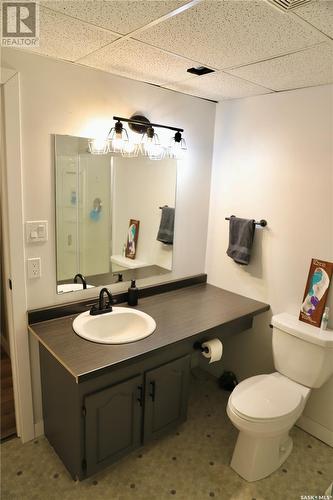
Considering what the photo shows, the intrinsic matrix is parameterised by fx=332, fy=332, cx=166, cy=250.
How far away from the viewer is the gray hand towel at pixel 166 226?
256 centimetres

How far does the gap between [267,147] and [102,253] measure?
4.50 ft

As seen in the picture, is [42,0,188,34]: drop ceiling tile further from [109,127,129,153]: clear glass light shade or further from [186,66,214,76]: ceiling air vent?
[109,127,129,153]: clear glass light shade

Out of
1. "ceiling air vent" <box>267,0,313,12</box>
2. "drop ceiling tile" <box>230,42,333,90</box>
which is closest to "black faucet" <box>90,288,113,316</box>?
"drop ceiling tile" <box>230,42,333,90</box>

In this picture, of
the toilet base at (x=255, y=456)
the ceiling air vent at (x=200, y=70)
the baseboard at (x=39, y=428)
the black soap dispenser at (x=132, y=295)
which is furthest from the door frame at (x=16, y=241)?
the toilet base at (x=255, y=456)

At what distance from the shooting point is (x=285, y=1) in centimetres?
109

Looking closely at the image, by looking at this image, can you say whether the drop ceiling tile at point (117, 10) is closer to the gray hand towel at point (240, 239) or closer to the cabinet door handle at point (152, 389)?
the gray hand towel at point (240, 239)

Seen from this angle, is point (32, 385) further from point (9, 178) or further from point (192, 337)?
point (9, 178)

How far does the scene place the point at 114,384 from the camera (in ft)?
5.67

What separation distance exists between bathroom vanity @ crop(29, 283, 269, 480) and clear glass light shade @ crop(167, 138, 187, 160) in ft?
3.66

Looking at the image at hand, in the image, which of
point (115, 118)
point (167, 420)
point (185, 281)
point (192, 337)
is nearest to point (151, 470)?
point (167, 420)

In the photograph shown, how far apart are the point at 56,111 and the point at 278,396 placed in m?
2.10

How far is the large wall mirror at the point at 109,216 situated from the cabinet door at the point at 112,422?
72cm

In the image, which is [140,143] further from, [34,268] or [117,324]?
[117,324]

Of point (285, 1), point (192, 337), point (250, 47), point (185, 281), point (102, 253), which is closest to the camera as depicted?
point (285, 1)
